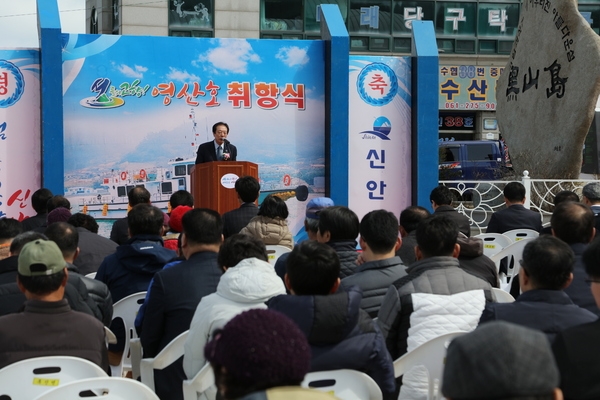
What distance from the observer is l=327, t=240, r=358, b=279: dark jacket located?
480cm

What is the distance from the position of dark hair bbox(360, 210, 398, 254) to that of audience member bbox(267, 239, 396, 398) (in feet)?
3.38

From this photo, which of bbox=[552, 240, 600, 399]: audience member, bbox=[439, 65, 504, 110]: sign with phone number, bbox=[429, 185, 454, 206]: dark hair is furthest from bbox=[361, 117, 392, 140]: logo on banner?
bbox=[439, 65, 504, 110]: sign with phone number

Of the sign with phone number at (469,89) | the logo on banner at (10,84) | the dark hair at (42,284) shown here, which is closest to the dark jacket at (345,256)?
the dark hair at (42,284)

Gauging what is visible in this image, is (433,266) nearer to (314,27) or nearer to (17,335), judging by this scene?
(17,335)

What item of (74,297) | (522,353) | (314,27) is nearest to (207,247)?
(74,297)

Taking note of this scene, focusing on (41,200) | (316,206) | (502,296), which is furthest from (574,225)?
(41,200)

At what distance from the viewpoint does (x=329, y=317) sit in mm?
3104

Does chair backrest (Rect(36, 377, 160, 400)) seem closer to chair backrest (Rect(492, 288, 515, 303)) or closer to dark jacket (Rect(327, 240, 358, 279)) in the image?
dark jacket (Rect(327, 240, 358, 279))

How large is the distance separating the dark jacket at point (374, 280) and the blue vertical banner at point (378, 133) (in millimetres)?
6495

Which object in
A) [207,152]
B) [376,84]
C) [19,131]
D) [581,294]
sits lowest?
[581,294]

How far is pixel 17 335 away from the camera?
3.30 m

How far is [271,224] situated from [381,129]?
463cm

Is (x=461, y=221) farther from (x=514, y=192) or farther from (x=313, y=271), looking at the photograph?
(x=313, y=271)

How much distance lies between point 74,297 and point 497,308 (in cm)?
205
